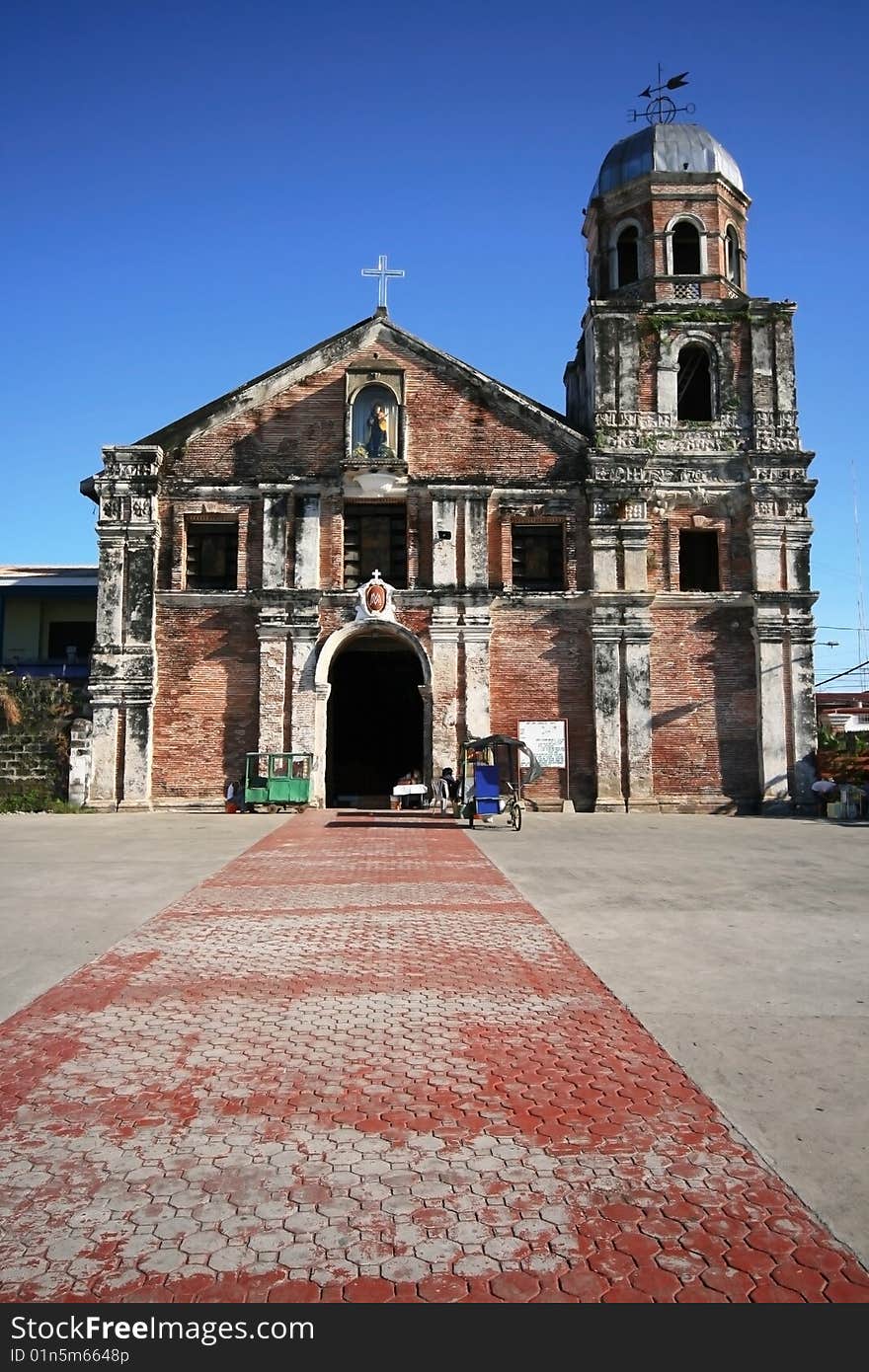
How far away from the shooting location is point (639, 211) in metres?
25.4

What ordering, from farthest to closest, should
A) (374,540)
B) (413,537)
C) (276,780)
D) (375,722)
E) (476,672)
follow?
(375,722), (374,540), (413,537), (476,672), (276,780)

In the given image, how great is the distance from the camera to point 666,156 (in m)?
25.3

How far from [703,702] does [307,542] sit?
1032 centimetres

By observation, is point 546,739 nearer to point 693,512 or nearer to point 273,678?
point 273,678

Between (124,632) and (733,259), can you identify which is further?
(733,259)

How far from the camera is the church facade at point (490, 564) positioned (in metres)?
23.0

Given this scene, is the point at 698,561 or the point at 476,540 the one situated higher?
the point at 476,540

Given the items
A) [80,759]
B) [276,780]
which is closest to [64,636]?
[80,759]

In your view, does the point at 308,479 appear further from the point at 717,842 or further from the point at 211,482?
the point at 717,842

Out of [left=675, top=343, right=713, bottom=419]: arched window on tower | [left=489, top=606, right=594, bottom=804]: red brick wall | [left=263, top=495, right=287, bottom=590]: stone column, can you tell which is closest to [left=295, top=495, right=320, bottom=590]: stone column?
[left=263, top=495, right=287, bottom=590]: stone column

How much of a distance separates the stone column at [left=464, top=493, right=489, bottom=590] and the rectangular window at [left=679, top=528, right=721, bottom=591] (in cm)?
502

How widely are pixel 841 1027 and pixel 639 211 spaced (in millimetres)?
24820

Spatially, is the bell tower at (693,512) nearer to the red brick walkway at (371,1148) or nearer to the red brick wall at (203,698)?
the red brick wall at (203,698)

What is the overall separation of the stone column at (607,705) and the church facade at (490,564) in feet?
0.17
